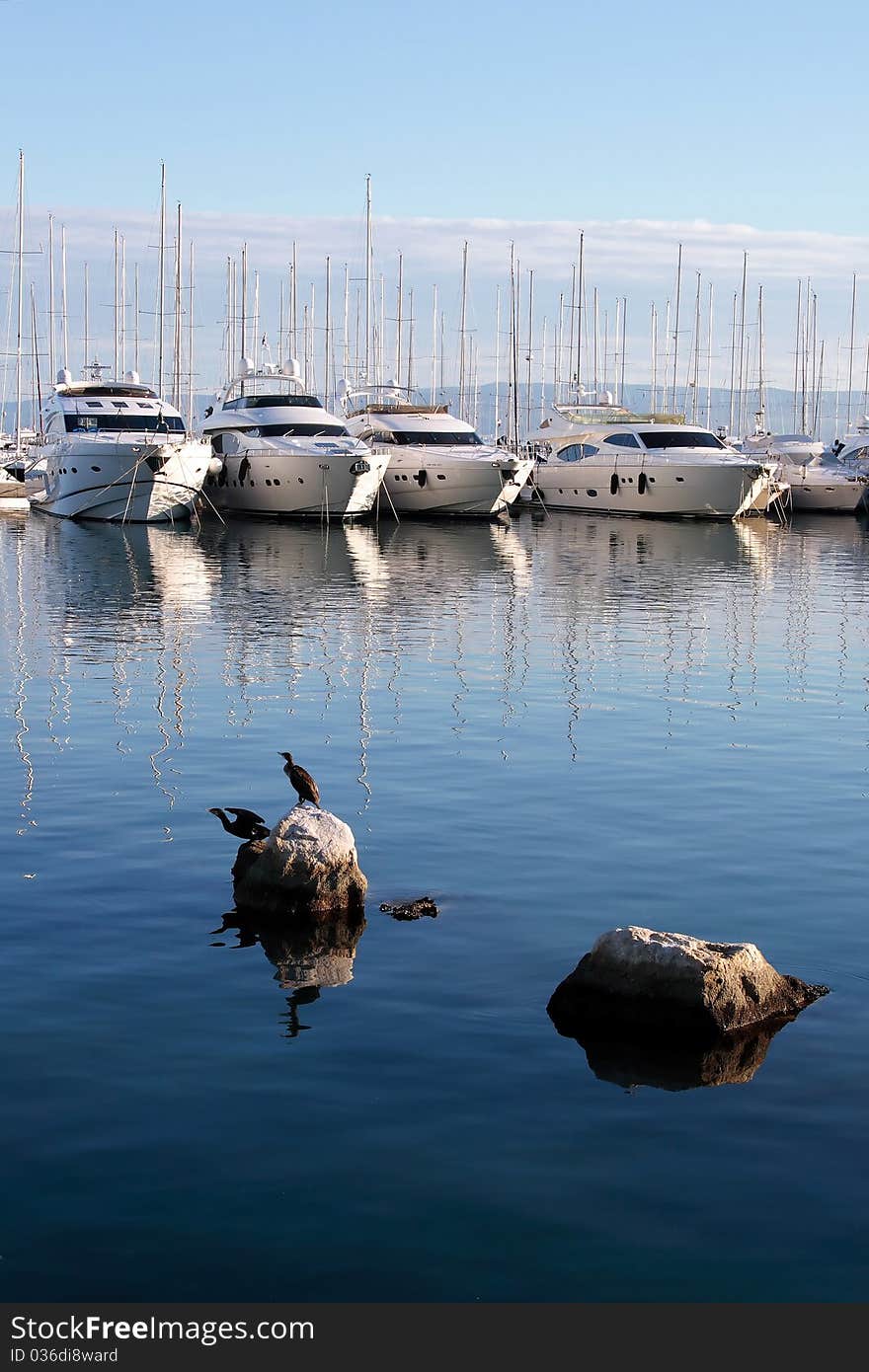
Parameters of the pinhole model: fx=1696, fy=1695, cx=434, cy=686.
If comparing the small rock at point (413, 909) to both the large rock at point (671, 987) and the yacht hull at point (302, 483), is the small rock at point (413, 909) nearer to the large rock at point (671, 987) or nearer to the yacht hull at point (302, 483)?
the large rock at point (671, 987)

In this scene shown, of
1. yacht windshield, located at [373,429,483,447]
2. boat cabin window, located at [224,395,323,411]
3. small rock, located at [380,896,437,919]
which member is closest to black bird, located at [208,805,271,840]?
small rock, located at [380,896,437,919]

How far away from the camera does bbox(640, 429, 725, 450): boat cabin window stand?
216 ft

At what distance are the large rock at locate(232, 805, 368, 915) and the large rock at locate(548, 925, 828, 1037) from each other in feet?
7.67

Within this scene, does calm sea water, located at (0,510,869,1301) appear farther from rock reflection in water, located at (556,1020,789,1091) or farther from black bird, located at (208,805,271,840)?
black bird, located at (208,805,271,840)

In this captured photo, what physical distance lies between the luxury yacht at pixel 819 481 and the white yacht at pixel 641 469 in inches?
149

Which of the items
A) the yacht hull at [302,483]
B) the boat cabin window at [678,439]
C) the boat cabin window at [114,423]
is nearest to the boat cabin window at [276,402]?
the yacht hull at [302,483]

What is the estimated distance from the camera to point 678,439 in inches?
2603

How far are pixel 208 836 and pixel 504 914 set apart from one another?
Result: 3.16m

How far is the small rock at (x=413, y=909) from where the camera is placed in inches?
463

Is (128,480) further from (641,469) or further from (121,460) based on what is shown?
(641,469)

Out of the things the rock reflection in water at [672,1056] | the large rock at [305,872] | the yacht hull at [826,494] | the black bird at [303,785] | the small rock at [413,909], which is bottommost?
the rock reflection in water at [672,1056]

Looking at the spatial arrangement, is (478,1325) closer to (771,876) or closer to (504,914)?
(504,914)

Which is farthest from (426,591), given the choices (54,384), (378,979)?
(54,384)

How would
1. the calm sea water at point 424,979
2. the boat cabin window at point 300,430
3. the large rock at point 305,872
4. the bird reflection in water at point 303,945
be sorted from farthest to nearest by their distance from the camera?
the boat cabin window at point 300,430, the large rock at point 305,872, the bird reflection in water at point 303,945, the calm sea water at point 424,979
